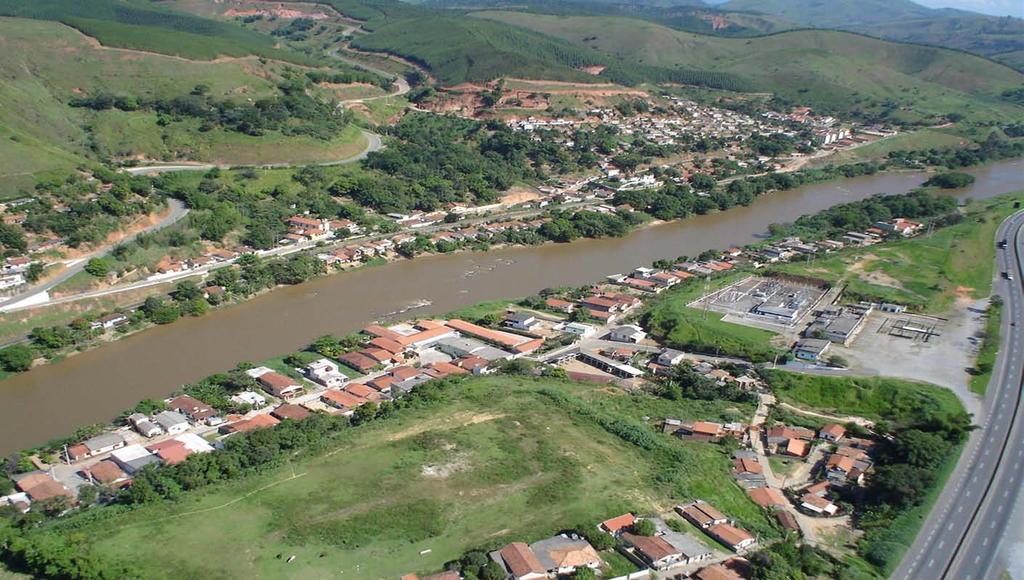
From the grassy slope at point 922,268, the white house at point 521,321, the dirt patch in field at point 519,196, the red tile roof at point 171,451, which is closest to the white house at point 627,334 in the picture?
the white house at point 521,321

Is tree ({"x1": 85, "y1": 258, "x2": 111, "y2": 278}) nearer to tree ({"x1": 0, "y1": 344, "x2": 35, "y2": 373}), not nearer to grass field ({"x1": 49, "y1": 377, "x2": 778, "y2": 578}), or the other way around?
tree ({"x1": 0, "y1": 344, "x2": 35, "y2": 373})

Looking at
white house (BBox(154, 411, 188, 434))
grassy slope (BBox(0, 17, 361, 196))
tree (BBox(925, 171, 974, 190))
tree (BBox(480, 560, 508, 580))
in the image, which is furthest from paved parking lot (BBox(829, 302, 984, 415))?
grassy slope (BBox(0, 17, 361, 196))

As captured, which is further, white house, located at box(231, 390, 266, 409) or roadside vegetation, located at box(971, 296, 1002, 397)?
roadside vegetation, located at box(971, 296, 1002, 397)

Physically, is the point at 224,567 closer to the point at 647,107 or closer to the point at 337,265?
the point at 337,265

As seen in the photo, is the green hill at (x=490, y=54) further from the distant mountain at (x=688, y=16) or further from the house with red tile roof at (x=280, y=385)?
the house with red tile roof at (x=280, y=385)

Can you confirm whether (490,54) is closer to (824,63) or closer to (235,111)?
(235,111)
